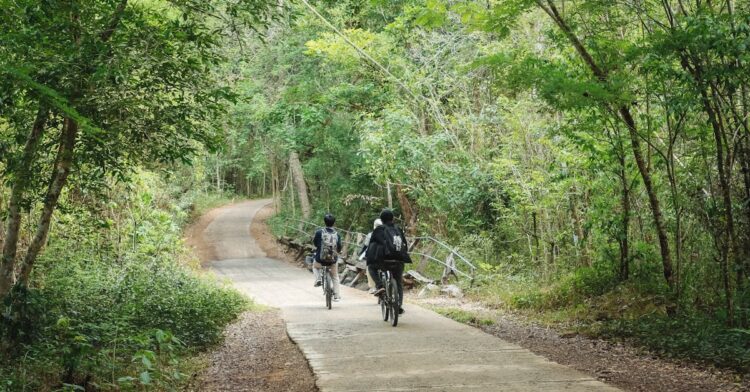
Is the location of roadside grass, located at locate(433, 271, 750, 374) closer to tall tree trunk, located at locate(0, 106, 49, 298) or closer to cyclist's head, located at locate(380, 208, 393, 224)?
cyclist's head, located at locate(380, 208, 393, 224)

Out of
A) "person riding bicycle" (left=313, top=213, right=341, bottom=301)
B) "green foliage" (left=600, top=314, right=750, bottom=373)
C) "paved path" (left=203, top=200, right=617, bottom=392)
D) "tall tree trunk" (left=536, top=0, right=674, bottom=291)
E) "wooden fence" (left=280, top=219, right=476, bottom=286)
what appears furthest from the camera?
"wooden fence" (left=280, top=219, right=476, bottom=286)

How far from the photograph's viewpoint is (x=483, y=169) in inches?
695

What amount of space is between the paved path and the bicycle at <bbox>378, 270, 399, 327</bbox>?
18 cm

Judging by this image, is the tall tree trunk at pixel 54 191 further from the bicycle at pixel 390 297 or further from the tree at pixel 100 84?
the bicycle at pixel 390 297

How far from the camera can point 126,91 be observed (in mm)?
8172

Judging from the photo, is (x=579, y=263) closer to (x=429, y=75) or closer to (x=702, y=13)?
(x=702, y=13)

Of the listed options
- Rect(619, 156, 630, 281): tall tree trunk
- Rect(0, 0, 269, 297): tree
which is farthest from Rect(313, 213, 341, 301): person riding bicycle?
Rect(619, 156, 630, 281): tall tree trunk

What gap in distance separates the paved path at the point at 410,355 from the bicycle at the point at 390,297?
0.60 feet

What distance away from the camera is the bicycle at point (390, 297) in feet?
34.5

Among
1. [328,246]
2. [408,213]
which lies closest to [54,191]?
[328,246]

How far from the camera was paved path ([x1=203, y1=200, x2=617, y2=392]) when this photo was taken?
6473mm

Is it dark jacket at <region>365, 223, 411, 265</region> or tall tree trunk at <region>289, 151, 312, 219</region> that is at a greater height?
tall tree trunk at <region>289, 151, 312, 219</region>

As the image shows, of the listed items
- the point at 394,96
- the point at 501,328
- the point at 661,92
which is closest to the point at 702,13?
the point at 661,92

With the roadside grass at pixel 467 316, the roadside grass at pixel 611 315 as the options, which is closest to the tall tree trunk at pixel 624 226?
the roadside grass at pixel 611 315
